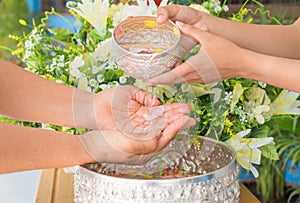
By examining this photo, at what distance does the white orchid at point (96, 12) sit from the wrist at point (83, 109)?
185mm

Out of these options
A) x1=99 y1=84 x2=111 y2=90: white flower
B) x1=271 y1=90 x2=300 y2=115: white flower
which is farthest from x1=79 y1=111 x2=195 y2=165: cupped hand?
x1=271 y1=90 x2=300 y2=115: white flower

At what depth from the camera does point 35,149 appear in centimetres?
81

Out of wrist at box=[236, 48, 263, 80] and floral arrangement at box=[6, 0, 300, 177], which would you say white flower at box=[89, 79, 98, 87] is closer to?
floral arrangement at box=[6, 0, 300, 177]

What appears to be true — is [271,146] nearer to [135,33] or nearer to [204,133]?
[204,133]

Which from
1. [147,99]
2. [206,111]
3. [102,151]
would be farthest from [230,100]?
[102,151]

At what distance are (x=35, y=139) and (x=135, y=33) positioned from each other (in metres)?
0.26

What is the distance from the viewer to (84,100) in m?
1.00

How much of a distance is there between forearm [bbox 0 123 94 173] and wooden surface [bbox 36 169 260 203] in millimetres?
288

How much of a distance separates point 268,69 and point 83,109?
33 cm

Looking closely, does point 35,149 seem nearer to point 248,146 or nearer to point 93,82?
point 93,82

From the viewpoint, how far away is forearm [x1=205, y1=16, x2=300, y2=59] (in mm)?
1181

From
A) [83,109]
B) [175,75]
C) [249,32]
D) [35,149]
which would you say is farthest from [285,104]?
[35,149]

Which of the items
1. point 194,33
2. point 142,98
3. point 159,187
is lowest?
point 159,187

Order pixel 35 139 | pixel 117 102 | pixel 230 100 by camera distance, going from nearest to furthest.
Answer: pixel 35 139 → pixel 117 102 → pixel 230 100
